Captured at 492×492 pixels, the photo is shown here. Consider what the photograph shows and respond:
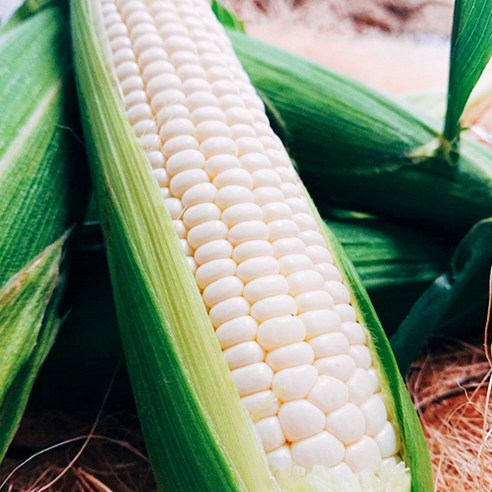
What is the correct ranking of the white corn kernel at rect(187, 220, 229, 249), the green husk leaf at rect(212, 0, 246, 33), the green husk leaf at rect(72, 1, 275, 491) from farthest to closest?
the green husk leaf at rect(212, 0, 246, 33) < the white corn kernel at rect(187, 220, 229, 249) < the green husk leaf at rect(72, 1, 275, 491)

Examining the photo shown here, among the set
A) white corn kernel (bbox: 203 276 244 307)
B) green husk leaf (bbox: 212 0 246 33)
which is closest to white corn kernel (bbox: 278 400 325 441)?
white corn kernel (bbox: 203 276 244 307)

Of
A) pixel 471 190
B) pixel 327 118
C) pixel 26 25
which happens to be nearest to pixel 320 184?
pixel 327 118

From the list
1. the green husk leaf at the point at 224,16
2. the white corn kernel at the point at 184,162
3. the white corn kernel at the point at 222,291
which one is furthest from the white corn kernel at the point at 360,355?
the green husk leaf at the point at 224,16

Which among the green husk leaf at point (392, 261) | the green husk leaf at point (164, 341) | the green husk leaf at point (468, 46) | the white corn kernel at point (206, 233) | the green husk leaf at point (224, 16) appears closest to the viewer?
the green husk leaf at point (164, 341)

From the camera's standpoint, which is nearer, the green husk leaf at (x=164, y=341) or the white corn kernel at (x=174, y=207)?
the green husk leaf at (x=164, y=341)

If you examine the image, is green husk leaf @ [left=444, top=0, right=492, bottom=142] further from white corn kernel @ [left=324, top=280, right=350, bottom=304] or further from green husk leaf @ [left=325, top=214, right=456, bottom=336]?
white corn kernel @ [left=324, top=280, right=350, bottom=304]

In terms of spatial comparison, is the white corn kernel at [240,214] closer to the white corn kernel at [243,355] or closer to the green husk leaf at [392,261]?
the white corn kernel at [243,355]
